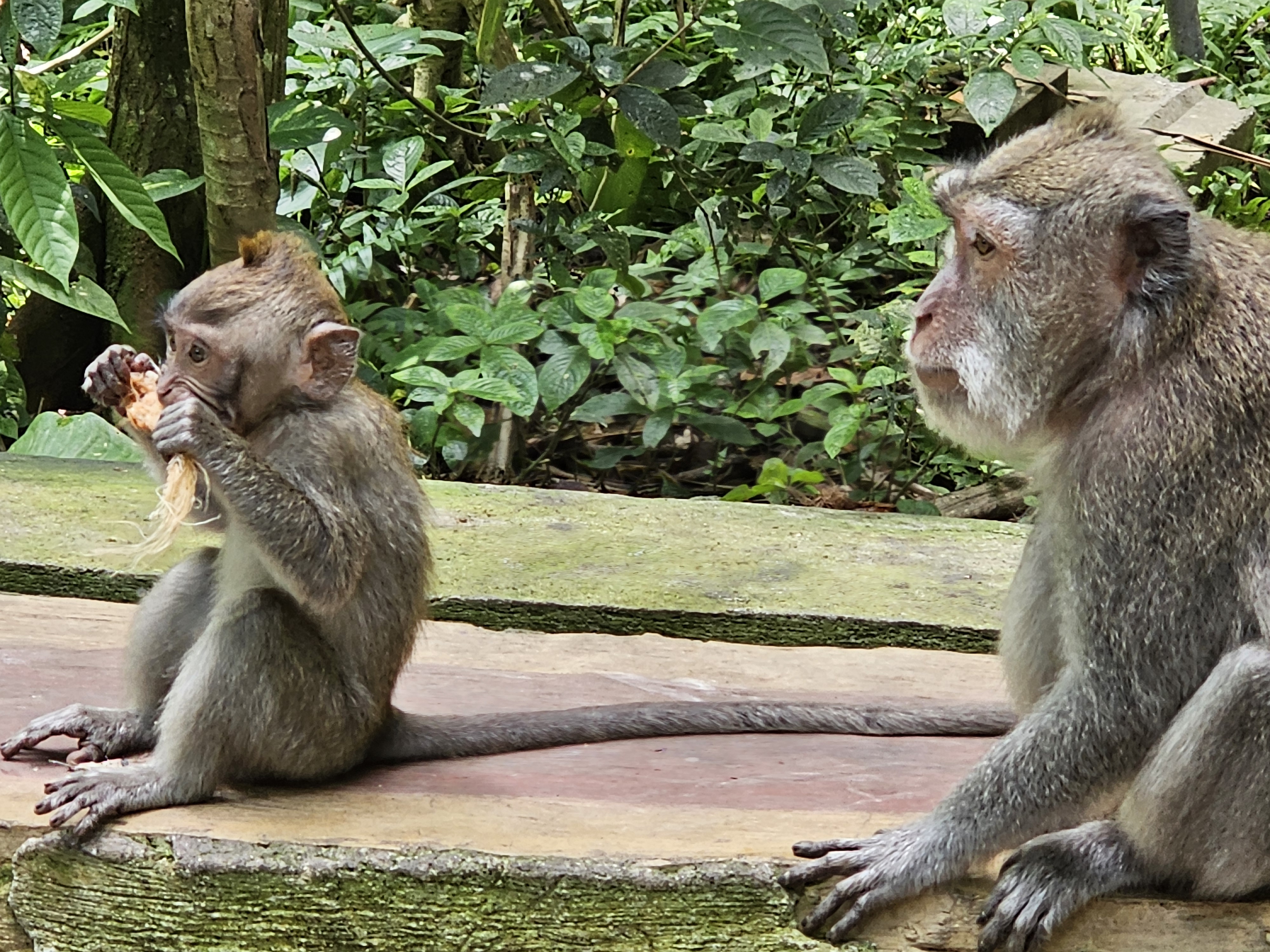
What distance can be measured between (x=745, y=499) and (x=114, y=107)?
11.4 ft

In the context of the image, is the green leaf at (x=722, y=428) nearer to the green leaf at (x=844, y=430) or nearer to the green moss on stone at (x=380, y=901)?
the green leaf at (x=844, y=430)

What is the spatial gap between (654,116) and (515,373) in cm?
123

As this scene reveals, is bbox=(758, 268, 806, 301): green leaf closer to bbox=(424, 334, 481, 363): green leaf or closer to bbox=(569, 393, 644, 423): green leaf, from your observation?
bbox=(569, 393, 644, 423): green leaf

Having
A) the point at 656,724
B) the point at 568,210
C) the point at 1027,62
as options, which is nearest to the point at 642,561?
the point at 656,724

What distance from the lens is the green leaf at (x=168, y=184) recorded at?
6.71 m

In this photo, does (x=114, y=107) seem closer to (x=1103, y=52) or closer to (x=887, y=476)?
(x=887, y=476)

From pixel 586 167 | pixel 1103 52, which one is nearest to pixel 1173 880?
pixel 586 167

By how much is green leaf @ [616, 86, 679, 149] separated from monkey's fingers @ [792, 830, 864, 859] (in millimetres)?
4031

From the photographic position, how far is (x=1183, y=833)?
307cm

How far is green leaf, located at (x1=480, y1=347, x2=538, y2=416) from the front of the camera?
260 inches

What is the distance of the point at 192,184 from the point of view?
6688mm

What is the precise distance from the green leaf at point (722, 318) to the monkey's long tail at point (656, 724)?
3.03 meters

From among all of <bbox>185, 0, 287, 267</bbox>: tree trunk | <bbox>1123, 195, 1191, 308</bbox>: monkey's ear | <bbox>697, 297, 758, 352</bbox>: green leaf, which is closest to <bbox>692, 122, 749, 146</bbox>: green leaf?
<bbox>697, 297, 758, 352</bbox>: green leaf

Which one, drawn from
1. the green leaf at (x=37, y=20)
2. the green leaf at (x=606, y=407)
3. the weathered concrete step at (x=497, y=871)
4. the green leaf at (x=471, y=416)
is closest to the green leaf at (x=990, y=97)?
the green leaf at (x=606, y=407)
